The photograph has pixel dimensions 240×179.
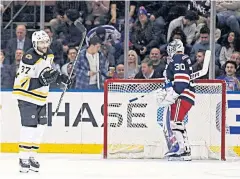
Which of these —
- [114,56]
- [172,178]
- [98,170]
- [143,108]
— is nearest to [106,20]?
[114,56]

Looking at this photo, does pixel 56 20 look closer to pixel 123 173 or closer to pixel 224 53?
pixel 224 53

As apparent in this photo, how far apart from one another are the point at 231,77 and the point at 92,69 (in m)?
1.67

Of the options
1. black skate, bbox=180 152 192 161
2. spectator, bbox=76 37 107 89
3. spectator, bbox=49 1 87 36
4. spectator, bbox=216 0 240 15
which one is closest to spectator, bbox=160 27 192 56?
spectator, bbox=216 0 240 15

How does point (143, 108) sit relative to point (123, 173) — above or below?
above

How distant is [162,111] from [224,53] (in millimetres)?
1055

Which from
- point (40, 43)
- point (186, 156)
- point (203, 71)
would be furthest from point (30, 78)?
point (203, 71)

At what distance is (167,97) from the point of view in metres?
9.68

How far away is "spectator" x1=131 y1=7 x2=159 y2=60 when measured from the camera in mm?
10688

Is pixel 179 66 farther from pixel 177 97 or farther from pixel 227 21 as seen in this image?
pixel 227 21

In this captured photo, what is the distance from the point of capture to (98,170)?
848 cm

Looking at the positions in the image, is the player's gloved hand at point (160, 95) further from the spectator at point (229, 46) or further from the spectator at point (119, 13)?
the spectator at point (119, 13)

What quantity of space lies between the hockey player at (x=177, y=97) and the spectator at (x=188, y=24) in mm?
895

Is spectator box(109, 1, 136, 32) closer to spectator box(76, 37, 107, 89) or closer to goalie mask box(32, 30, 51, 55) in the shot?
spectator box(76, 37, 107, 89)

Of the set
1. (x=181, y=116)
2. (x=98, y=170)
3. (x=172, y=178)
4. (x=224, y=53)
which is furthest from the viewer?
(x=224, y=53)
